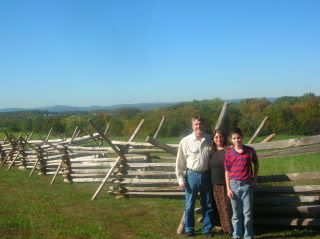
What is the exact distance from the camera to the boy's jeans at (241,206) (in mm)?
6340

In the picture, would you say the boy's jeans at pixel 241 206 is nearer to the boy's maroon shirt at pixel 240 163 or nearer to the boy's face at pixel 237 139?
the boy's maroon shirt at pixel 240 163

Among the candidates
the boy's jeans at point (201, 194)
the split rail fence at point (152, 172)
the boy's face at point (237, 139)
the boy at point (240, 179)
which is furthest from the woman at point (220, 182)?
the split rail fence at point (152, 172)

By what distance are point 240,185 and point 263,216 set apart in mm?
1357

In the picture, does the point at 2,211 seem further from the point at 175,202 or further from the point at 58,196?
the point at 175,202

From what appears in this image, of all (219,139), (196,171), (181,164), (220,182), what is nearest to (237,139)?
(219,139)

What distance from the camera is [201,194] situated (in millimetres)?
7012

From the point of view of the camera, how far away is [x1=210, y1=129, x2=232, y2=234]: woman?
673 centimetres

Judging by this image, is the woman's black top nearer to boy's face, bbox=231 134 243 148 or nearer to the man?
the man

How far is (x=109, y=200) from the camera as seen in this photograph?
35.4 feet

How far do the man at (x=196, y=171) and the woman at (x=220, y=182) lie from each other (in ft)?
0.42

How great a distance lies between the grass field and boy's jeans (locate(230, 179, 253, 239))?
490 mm

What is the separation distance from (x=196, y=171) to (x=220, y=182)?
0.40m

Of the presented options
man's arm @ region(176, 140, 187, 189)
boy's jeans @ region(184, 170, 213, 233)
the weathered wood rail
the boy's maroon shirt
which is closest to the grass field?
the weathered wood rail

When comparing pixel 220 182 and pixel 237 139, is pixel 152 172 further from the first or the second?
pixel 237 139
